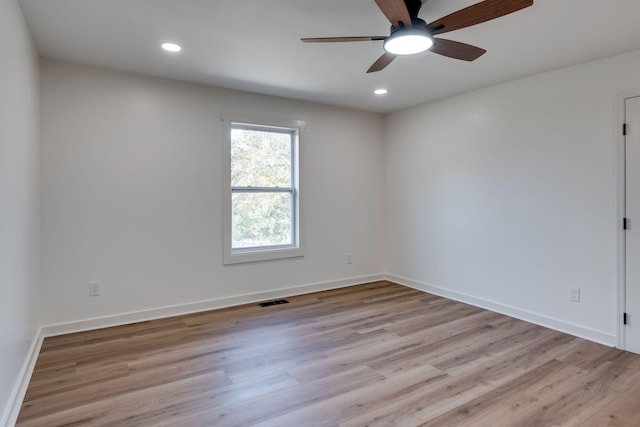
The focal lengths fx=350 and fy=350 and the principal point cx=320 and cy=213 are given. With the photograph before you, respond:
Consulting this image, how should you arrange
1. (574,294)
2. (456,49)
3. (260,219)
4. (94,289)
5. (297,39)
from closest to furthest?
(456,49) < (297,39) < (574,294) < (94,289) < (260,219)

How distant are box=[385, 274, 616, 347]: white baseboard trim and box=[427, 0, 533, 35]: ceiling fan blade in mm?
2834

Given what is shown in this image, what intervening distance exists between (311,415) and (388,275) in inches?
135

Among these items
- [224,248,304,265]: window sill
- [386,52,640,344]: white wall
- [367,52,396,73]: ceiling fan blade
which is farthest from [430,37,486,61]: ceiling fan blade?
[224,248,304,265]: window sill

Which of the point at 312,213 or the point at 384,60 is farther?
the point at 312,213

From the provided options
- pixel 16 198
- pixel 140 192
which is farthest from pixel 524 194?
pixel 16 198

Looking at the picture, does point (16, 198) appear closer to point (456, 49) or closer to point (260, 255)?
point (260, 255)

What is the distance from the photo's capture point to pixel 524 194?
11.7ft

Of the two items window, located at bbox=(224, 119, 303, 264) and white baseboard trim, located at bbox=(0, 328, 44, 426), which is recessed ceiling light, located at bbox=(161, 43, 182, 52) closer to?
window, located at bbox=(224, 119, 303, 264)

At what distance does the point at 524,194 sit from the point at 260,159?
9.69 ft

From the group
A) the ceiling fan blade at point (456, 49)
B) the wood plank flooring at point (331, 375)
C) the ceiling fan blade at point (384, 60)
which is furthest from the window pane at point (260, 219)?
the ceiling fan blade at point (456, 49)

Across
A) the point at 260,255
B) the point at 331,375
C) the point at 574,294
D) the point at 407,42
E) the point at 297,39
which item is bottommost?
the point at 331,375

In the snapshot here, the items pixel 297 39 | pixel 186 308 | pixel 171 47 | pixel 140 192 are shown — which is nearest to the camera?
pixel 297 39

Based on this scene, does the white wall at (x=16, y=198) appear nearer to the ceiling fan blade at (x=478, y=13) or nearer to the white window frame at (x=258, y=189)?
the white window frame at (x=258, y=189)

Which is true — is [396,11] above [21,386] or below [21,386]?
above
